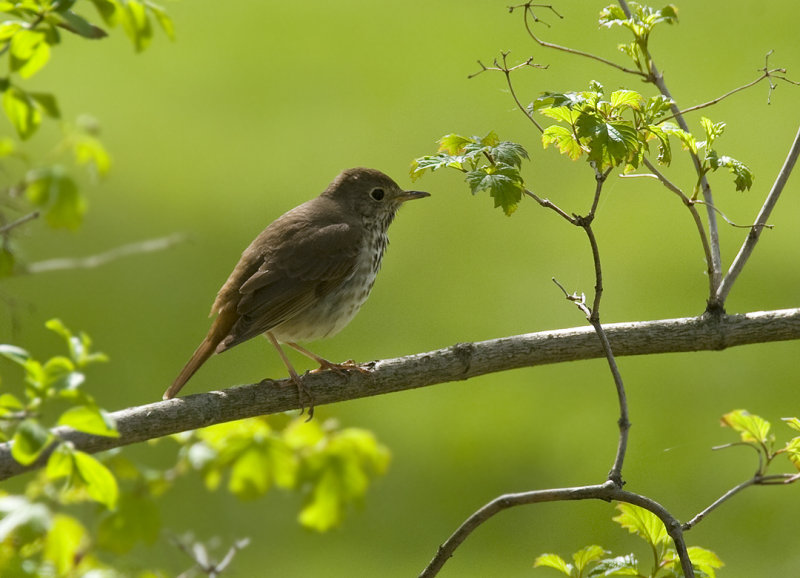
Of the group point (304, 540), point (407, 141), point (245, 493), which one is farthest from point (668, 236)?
point (245, 493)

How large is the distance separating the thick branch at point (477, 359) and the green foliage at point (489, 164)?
62 centimetres

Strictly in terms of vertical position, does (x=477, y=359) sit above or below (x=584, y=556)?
above

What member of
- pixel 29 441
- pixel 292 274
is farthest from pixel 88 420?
pixel 292 274

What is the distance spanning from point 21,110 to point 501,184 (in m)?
1.08

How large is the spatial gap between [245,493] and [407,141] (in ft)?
17.6

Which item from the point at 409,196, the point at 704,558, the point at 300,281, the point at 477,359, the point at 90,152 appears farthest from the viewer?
the point at 409,196

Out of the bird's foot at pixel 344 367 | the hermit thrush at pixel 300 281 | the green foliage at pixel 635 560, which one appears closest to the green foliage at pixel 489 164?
the green foliage at pixel 635 560

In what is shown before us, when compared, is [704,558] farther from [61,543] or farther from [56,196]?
[56,196]

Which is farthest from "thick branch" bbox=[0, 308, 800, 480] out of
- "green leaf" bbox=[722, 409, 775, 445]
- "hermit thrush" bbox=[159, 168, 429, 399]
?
"green leaf" bbox=[722, 409, 775, 445]

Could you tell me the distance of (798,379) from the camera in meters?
5.98

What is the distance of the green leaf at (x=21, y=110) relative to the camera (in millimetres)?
2243

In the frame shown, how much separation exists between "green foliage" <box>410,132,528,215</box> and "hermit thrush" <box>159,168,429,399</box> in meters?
1.08

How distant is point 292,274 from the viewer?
3566mm

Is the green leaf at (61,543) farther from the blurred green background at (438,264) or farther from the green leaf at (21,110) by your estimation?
the blurred green background at (438,264)
